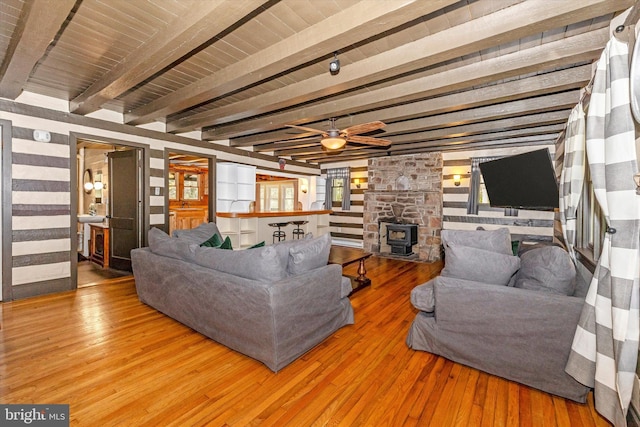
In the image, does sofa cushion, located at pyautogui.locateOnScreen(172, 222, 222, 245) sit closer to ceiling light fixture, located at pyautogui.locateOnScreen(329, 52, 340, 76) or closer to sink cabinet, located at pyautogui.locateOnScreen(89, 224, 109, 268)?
ceiling light fixture, located at pyautogui.locateOnScreen(329, 52, 340, 76)

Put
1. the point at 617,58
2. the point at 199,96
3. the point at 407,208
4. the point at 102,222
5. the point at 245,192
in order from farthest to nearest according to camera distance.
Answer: the point at 407,208, the point at 245,192, the point at 102,222, the point at 199,96, the point at 617,58

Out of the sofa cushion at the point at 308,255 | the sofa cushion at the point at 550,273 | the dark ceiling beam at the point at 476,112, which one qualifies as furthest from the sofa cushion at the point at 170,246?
the sofa cushion at the point at 550,273

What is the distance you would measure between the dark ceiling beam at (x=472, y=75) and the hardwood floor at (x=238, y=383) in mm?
2511

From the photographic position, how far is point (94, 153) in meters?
6.77

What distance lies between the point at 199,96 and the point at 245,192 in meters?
3.37

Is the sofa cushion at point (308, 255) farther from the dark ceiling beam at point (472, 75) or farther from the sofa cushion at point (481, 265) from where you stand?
the dark ceiling beam at point (472, 75)

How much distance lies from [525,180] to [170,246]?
14.6 feet

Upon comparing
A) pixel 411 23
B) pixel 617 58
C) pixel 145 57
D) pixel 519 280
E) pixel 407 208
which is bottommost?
pixel 519 280

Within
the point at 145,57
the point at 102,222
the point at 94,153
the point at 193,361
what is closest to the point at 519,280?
the point at 193,361

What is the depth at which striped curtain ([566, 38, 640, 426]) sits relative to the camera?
4.81 ft

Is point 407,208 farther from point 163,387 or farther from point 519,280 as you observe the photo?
point 163,387

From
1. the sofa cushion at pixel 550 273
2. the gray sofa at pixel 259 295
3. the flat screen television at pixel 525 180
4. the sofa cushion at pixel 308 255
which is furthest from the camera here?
the flat screen television at pixel 525 180

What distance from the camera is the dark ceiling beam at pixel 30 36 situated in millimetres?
1814

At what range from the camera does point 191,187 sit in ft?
30.5
